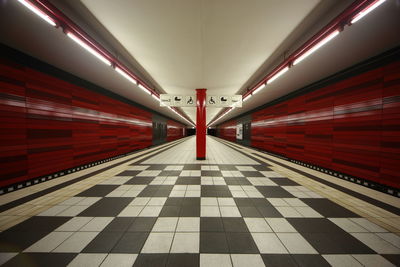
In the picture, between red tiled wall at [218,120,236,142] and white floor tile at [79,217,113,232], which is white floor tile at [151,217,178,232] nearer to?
white floor tile at [79,217,113,232]

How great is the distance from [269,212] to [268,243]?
2.48 ft

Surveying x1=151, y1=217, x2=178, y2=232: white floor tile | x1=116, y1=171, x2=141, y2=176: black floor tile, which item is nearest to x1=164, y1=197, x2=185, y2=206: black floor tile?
x1=151, y1=217, x2=178, y2=232: white floor tile

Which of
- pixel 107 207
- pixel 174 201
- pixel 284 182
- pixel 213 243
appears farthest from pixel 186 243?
pixel 284 182

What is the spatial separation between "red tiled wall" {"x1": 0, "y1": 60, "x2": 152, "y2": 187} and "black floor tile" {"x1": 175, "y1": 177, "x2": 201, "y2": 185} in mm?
3626

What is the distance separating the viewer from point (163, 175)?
4344 mm

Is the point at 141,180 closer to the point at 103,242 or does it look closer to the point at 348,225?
the point at 103,242

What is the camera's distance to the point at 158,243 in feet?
5.58

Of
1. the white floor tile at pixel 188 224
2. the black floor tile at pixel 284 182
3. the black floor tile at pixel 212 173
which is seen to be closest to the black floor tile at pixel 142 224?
the white floor tile at pixel 188 224

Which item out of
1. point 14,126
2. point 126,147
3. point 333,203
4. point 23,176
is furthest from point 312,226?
point 126,147

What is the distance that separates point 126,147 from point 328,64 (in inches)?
361

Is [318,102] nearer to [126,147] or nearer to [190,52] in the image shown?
[190,52]

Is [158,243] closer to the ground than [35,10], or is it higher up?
closer to the ground

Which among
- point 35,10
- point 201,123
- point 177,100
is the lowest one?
point 201,123

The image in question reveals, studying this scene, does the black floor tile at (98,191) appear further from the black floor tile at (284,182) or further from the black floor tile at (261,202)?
the black floor tile at (284,182)
